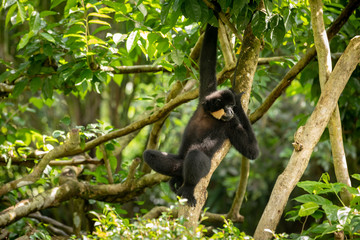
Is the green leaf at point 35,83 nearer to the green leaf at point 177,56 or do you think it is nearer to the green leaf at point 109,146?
the green leaf at point 109,146

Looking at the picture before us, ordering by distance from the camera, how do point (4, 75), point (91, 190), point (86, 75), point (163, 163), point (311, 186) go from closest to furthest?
point (311, 186) → point (86, 75) → point (4, 75) → point (163, 163) → point (91, 190)

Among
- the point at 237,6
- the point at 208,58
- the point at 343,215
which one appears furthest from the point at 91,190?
the point at 343,215

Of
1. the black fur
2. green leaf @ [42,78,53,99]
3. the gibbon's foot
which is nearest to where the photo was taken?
the gibbon's foot

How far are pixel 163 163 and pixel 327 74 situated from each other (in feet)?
8.37

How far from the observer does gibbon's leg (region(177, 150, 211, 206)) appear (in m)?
5.29

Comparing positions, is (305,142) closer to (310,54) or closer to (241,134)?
(241,134)

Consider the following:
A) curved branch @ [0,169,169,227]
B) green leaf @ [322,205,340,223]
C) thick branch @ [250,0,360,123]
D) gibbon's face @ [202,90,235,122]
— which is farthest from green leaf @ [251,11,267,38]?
curved branch @ [0,169,169,227]

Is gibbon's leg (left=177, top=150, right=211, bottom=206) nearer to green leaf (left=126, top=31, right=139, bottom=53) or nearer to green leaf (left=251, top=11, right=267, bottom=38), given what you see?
green leaf (left=126, top=31, right=139, bottom=53)

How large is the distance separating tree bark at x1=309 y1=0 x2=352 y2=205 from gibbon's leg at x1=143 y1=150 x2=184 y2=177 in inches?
87.1

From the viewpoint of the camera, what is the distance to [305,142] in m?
4.51

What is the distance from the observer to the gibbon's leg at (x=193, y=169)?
17.4 feet

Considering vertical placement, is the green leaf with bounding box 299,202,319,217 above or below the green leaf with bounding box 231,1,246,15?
below

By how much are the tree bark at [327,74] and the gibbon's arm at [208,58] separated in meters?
1.31

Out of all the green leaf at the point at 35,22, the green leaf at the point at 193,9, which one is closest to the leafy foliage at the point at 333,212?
the green leaf at the point at 193,9
